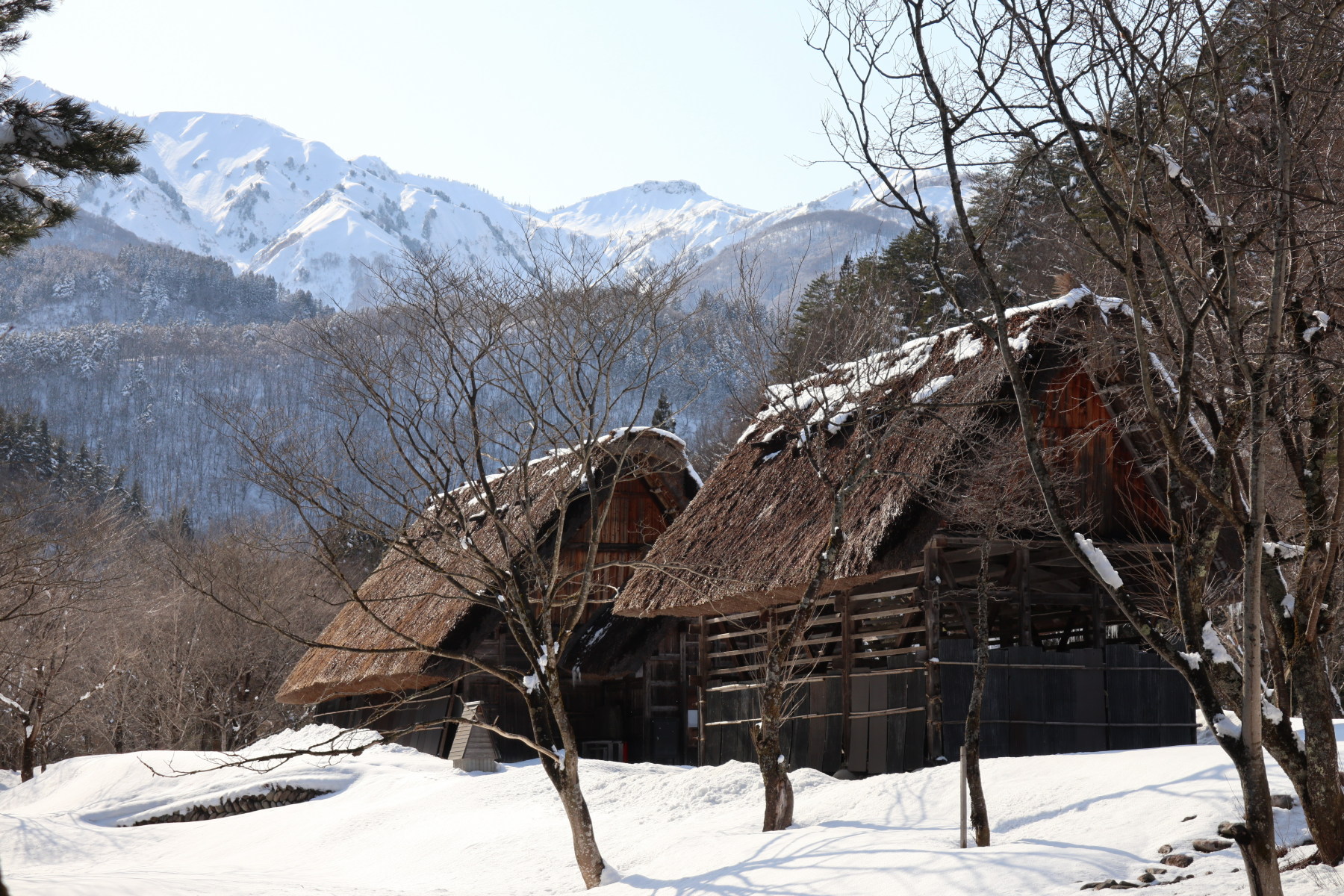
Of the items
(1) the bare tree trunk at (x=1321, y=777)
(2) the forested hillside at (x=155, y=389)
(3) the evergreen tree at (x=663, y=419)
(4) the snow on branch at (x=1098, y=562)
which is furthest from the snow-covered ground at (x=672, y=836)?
(2) the forested hillside at (x=155, y=389)

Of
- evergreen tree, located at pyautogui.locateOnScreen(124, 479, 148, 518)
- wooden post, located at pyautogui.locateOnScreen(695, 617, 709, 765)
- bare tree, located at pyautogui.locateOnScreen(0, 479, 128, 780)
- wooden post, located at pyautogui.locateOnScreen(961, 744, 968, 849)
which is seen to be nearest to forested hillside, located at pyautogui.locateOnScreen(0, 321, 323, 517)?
evergreen tree, located at pyautogui.locateOnScreen(124, 479, 148, 518)

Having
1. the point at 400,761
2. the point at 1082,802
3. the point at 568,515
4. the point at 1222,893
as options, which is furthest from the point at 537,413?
the point at 400,761

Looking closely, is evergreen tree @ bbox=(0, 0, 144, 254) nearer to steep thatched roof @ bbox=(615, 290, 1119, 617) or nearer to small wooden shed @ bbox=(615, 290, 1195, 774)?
steep thatched roof @ bbox=(615, 290, 1119, 617)

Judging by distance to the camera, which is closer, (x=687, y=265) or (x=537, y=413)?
(x=537, y=413)

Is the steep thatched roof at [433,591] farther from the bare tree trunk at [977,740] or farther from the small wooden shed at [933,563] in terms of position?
the bare tree trunk at [977,740]

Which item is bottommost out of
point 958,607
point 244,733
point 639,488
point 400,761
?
point 244,733

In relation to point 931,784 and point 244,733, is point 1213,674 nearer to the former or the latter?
point 931,784

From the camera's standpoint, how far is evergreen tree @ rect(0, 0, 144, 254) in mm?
9992

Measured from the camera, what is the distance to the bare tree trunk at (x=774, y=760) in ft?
33.8

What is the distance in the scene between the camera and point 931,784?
1073 centimetres

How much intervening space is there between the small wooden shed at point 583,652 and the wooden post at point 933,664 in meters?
5.93

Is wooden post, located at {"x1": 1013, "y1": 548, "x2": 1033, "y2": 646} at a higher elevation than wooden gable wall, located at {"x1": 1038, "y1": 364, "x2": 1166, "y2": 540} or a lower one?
lower

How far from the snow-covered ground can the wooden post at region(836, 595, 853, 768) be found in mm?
1489

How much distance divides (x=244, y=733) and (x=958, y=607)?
23374 millimetres
